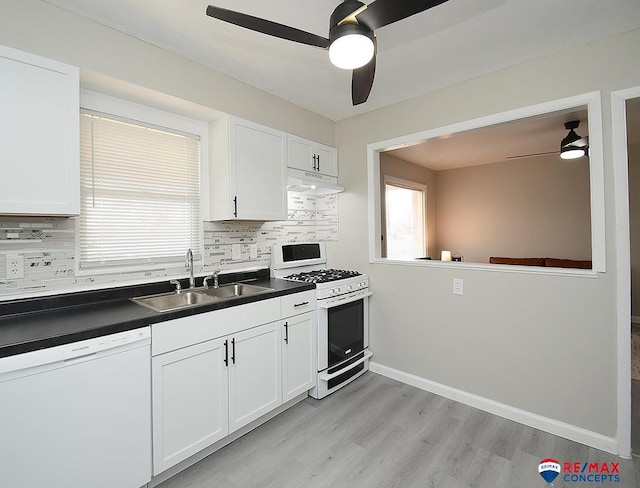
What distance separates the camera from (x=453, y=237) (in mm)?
5938

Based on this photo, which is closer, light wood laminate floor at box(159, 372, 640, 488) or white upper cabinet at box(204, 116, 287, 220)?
light wood laminate floor at box(159, 372, 640, 488)

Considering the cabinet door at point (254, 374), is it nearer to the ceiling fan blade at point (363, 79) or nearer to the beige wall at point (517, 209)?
the ceiling fan blade at point (363, 79)

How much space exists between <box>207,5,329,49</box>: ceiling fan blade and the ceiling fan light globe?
0.35 ft

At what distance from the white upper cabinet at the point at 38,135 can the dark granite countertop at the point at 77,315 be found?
21.0 inches

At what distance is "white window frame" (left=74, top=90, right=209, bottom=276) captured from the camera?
1.97 meters

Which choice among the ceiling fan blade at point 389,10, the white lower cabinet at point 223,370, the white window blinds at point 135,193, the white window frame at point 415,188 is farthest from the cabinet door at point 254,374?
the white window frame at point 415,188

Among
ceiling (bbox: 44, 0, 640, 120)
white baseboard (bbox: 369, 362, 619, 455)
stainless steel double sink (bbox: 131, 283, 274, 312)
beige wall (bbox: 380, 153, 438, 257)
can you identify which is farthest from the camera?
beige wall (bbox: 380, 153, 438, 257)

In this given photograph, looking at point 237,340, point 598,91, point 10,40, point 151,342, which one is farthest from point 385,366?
point 10,40

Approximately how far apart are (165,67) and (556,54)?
263cm

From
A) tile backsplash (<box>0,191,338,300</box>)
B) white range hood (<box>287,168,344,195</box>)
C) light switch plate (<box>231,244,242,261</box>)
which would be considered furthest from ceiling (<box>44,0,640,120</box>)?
light switch plate (<box>231,244,242,261</box>)

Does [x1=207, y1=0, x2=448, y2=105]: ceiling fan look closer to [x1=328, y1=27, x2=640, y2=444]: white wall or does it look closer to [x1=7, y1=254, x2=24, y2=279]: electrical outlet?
[x1=328, y1=27, x2=640, y2=444]: white wall

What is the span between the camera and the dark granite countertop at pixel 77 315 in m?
1.32

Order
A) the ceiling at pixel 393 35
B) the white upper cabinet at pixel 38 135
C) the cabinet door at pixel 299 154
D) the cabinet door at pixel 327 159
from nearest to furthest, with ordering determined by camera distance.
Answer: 1. the white upper cabinet at pixel 38 135
2. the ceiling at pixel 393 35
3. the cabinet door at pixel 299 154
4. the cabinet door at pixel 327 159

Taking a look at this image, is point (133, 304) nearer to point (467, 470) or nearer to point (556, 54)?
point (467, 470)
